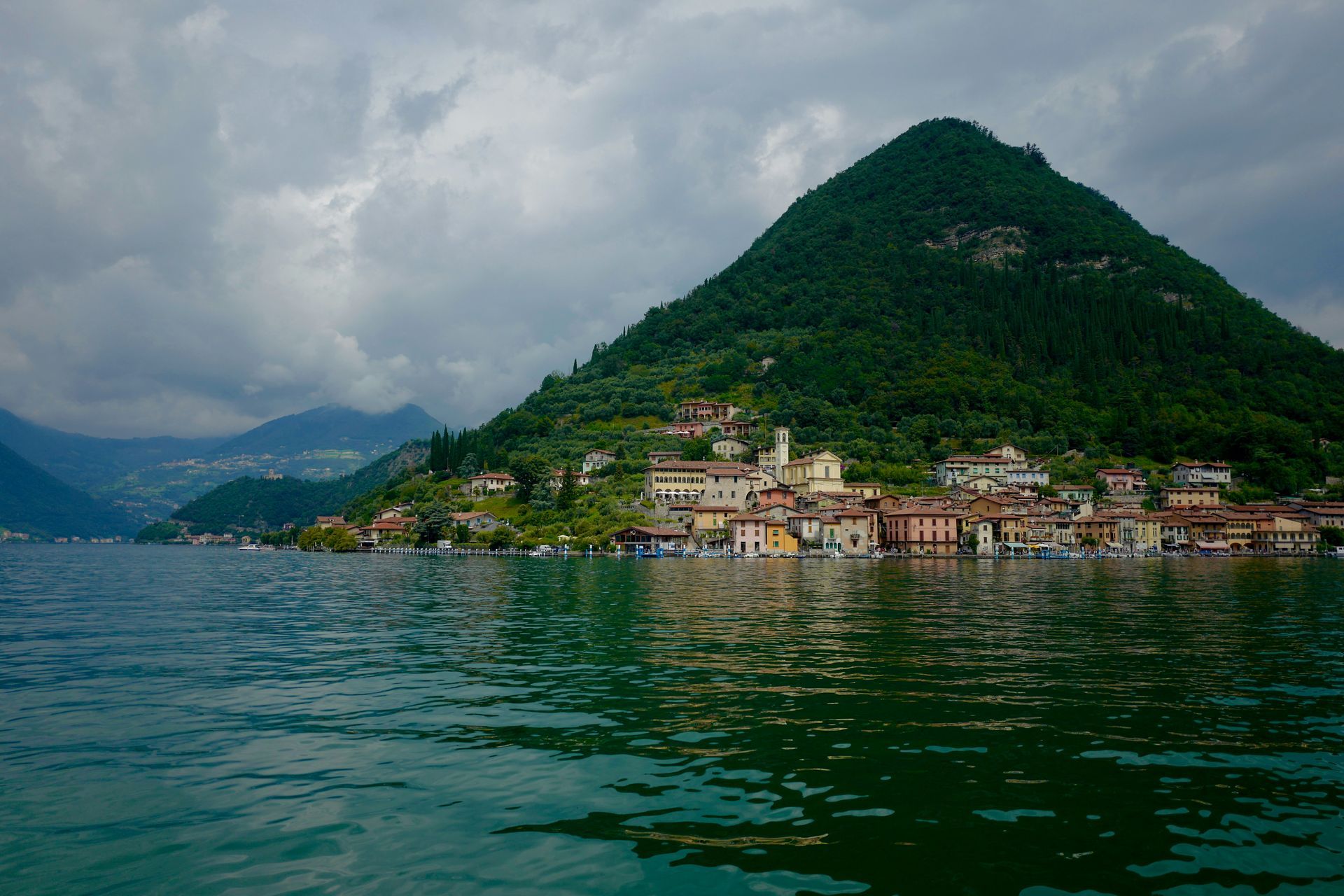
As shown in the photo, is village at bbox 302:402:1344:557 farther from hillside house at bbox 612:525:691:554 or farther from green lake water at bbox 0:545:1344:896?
green lake water at bbox 0:545:1344:896

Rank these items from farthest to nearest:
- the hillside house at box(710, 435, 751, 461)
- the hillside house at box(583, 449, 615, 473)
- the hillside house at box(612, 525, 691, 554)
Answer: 1. the hillside house at box(710, 435, 751, 461)
2. the hillside house at box(583, 449, 615, 473)
3. the hillside house at box(612, 525, 691, 554)

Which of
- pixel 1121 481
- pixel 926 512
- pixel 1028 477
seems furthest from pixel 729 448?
pixel 1121 481

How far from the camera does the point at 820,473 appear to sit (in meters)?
120

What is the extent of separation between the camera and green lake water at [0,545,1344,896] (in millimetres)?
8250

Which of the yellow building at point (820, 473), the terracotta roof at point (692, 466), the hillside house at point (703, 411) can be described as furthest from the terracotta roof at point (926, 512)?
the hillside house at point (703, 411)

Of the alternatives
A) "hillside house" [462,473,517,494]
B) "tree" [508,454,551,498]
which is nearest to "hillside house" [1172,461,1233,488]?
"tree" [508,454,551,498]

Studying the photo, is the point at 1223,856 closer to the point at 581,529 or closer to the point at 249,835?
the point at 249,835

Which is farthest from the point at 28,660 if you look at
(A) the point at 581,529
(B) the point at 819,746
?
(A) the point at 581,529

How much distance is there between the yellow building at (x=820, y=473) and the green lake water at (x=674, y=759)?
8998 centimetres

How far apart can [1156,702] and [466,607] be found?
28.4 m

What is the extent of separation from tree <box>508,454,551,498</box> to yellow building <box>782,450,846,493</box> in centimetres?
4161

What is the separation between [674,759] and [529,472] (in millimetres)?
114344

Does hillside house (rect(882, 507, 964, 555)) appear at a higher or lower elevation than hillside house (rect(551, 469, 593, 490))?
lower

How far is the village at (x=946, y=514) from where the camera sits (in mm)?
102625
